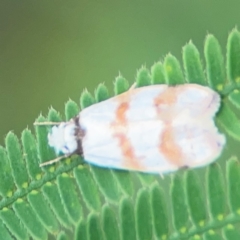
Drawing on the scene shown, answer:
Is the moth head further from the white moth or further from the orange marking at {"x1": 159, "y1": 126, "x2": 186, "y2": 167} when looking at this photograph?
the orange marking at {"x1": 159, "y1": 126, "x2": 186, "y2": 167}

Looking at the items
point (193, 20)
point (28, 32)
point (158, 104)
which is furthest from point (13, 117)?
point (158, 104)

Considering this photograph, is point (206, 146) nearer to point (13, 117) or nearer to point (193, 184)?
point (193, 184)

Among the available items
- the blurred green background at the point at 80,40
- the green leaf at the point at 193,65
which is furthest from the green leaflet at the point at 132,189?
the blurred green background at the point at 80,40

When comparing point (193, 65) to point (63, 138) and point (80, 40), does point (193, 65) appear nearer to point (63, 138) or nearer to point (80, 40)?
point (63, 138)

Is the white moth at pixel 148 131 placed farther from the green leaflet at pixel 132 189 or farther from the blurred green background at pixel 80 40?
the blurred green background at pixel 80 40

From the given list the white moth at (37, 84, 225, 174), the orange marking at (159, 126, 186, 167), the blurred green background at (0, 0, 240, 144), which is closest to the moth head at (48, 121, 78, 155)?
the white moth at (37, 84, 225, 174)
